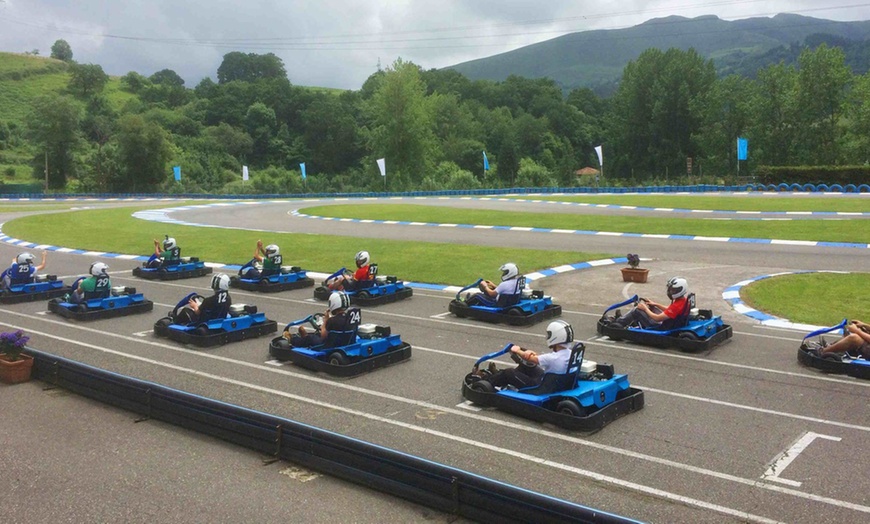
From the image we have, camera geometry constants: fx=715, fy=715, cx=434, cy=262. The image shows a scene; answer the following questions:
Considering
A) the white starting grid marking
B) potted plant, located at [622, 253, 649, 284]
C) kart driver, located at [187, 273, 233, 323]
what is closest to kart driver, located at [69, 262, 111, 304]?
kart driver, located at [187, 273, 233, 323]

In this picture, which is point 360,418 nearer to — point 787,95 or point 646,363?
point 646,363

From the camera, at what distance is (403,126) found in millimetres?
100375

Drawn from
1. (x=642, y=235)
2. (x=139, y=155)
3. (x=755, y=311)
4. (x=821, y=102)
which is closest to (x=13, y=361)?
(x=755, y=311)

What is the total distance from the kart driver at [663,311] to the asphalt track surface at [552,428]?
55 centimetres

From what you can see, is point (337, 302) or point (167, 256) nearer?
point (337, 302)

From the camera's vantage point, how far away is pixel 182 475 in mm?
8172

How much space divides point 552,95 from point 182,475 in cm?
14119

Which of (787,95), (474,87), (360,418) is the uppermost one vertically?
(474,87)

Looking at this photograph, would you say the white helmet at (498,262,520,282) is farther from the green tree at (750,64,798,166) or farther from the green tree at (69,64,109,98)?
the green tree at (69,64,109,98)

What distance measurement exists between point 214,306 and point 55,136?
92142 mm

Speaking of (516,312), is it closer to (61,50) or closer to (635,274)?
(635,274)

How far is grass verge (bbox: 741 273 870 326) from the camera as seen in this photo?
16422mm

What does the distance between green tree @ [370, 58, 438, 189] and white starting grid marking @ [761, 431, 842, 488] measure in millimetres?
91238

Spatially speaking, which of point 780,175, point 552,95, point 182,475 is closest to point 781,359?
point 182,475
